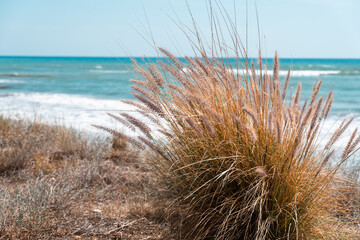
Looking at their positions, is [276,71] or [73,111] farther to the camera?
[73,111]

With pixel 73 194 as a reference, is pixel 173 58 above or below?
above

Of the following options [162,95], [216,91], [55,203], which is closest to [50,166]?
[55,203]

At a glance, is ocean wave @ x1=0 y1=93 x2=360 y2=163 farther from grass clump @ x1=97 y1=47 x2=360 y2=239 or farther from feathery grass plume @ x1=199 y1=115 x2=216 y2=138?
feathery grass plume @ x1=199 y1=115 x2=216 y2=138

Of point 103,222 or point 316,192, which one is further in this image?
point 103,222

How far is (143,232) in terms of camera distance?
302 centimetres

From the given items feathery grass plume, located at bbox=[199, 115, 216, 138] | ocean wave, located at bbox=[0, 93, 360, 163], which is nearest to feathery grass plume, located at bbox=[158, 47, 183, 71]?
feathery grass plume, located at bbox=[199, 115, 216, 138]

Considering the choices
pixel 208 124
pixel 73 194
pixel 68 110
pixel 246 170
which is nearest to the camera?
pixel 208 124

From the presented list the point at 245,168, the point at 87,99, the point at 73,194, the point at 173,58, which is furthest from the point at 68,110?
the point at 245,168

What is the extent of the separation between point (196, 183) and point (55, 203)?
4.90ft

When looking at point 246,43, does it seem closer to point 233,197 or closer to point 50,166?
point 233,197

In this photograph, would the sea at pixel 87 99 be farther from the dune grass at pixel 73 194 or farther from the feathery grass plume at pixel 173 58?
the dune grass at pixel 73 194

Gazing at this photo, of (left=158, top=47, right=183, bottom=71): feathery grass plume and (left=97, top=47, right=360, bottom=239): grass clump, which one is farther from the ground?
(left=158, top=47, right=183, bottom=71): feathery grass plume

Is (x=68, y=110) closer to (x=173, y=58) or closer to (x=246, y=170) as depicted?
(x=173, y=58)

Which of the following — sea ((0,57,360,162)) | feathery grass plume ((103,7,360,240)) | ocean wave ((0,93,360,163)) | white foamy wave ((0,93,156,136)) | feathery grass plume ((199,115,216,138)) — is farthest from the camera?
white foamy wave ((0,93,156,136))
